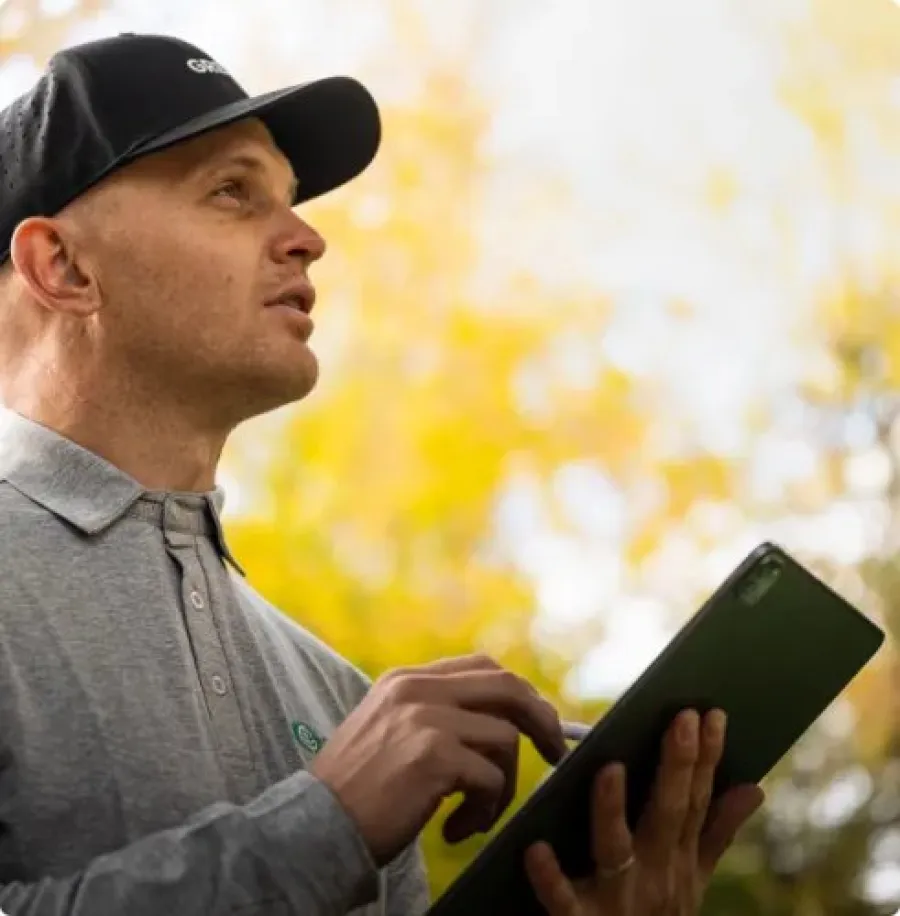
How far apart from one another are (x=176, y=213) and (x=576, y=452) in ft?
4.05

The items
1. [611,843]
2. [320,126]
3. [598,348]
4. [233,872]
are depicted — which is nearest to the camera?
[233,872]

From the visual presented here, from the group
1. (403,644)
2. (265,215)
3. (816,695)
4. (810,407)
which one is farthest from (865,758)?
(265,215)

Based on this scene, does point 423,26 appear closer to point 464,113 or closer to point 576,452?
point 464,113

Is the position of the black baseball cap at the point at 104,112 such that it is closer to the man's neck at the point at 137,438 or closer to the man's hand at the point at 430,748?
the man's neck at the point at 137,438

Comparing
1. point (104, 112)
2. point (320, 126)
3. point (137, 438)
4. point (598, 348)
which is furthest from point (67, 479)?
point (598, 348)

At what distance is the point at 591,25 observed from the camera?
7.66ft

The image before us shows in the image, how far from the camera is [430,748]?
0.81m

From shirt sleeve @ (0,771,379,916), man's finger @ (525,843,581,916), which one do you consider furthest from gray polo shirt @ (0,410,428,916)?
man's finger @ (525,843,581,916)

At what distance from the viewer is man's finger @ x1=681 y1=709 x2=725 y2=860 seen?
863 mm

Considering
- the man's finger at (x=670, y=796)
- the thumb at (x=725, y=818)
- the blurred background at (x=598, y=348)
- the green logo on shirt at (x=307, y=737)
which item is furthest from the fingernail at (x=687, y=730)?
the blurred background at (x=598, y=348)

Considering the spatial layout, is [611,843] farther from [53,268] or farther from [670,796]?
[53,268]

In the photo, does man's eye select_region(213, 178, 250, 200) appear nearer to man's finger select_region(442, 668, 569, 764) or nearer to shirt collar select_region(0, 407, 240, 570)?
shirt collar select_region(0, 407, 240, 570)

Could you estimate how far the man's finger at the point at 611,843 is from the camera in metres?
0.84

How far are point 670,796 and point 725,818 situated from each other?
74 millimetres
